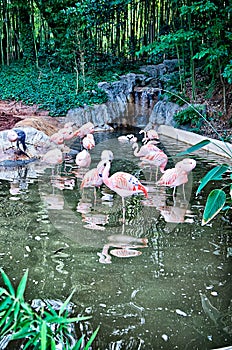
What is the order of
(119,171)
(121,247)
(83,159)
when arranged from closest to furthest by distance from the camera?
(121,247) → (83,159) → (119,171)

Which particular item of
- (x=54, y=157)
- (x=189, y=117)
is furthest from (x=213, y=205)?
(x=189, y=117)

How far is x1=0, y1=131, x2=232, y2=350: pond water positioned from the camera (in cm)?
207

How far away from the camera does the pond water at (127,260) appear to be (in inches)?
81.4

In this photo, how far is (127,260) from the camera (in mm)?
2783

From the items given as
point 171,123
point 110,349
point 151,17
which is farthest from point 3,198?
point 151,17

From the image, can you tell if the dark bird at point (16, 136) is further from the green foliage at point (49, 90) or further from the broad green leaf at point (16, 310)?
the broad green leaf at point (16, 310)

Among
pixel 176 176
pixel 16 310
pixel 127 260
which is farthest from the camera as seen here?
pixel 176 176

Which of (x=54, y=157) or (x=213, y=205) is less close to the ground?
(x=213, y=205)

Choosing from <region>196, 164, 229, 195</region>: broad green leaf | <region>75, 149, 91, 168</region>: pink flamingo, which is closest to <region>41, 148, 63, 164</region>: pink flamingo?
<region>75, 149, 91, 168</region>: pink flamingo

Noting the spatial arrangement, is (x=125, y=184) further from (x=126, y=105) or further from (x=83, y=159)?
(x=126, y=105)

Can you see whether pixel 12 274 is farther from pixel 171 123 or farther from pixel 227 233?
pixel 171 123

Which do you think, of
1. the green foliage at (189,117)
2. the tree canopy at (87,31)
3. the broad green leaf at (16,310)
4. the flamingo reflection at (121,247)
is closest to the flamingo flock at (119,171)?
the flamingo reflection at (121,247)

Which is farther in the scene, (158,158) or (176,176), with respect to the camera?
(158,158)

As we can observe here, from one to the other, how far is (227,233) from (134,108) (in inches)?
305
